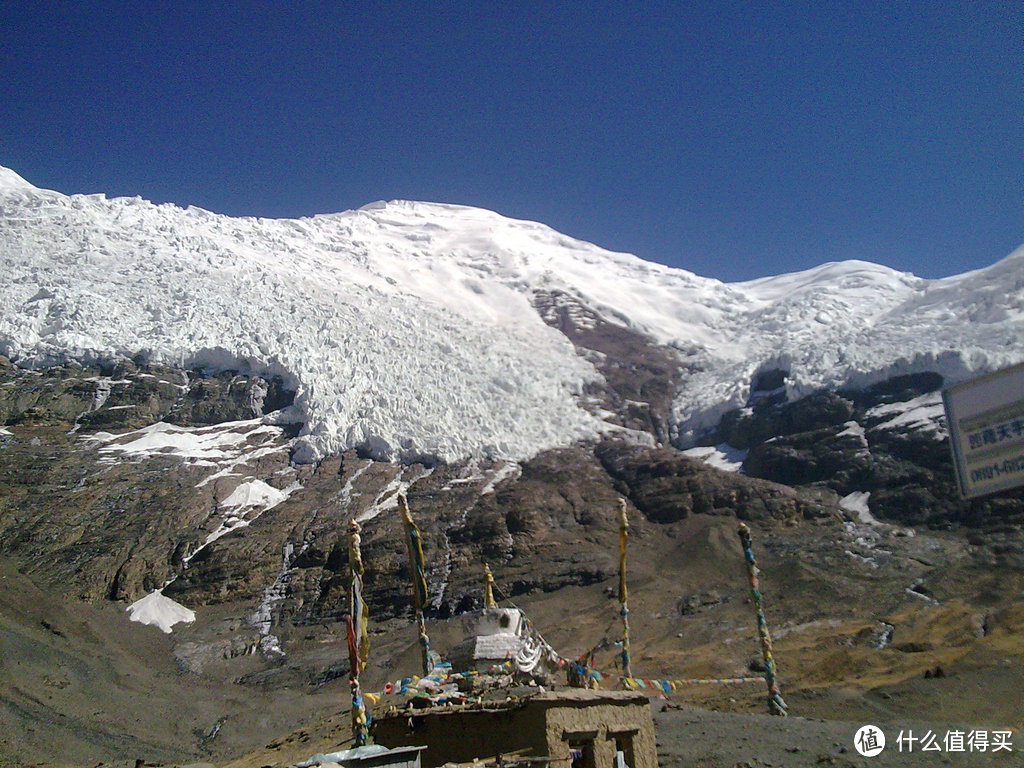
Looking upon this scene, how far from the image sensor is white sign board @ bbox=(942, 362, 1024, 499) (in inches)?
287

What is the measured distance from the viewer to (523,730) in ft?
42.9

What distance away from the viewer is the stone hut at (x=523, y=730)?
13008 millimetres

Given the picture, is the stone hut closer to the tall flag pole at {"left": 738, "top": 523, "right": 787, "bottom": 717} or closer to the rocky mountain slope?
the tall flag pole at {"left": 738, "top": 523, "right": 787, "bottom": 717}

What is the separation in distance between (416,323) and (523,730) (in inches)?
3203

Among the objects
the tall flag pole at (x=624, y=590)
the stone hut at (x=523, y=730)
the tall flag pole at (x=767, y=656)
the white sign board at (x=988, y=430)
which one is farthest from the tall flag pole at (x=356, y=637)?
the white sign board at (x=988, y=430)

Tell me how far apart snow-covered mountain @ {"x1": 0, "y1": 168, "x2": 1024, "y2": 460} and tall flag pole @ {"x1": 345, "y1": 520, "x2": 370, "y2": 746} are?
54.4 metres

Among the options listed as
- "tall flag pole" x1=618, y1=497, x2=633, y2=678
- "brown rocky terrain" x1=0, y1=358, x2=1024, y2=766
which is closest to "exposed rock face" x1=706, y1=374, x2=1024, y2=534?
"brown rocky terrain" x1=0, y1=358, x2=1024, y2=766

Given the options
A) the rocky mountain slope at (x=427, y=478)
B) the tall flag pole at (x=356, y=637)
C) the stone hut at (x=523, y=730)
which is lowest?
the stone hut at (x=523, y=730)

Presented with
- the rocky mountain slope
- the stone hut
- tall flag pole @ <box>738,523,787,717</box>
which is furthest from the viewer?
the rocky mountain slope

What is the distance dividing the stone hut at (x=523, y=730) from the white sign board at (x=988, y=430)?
7674 mm

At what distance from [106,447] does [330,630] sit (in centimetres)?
2688

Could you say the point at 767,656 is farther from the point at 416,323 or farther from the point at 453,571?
the point at 416,323

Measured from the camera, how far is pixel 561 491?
222 ft

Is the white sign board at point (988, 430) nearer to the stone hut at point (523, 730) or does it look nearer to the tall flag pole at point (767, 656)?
the stone hut at point (523, 730)
